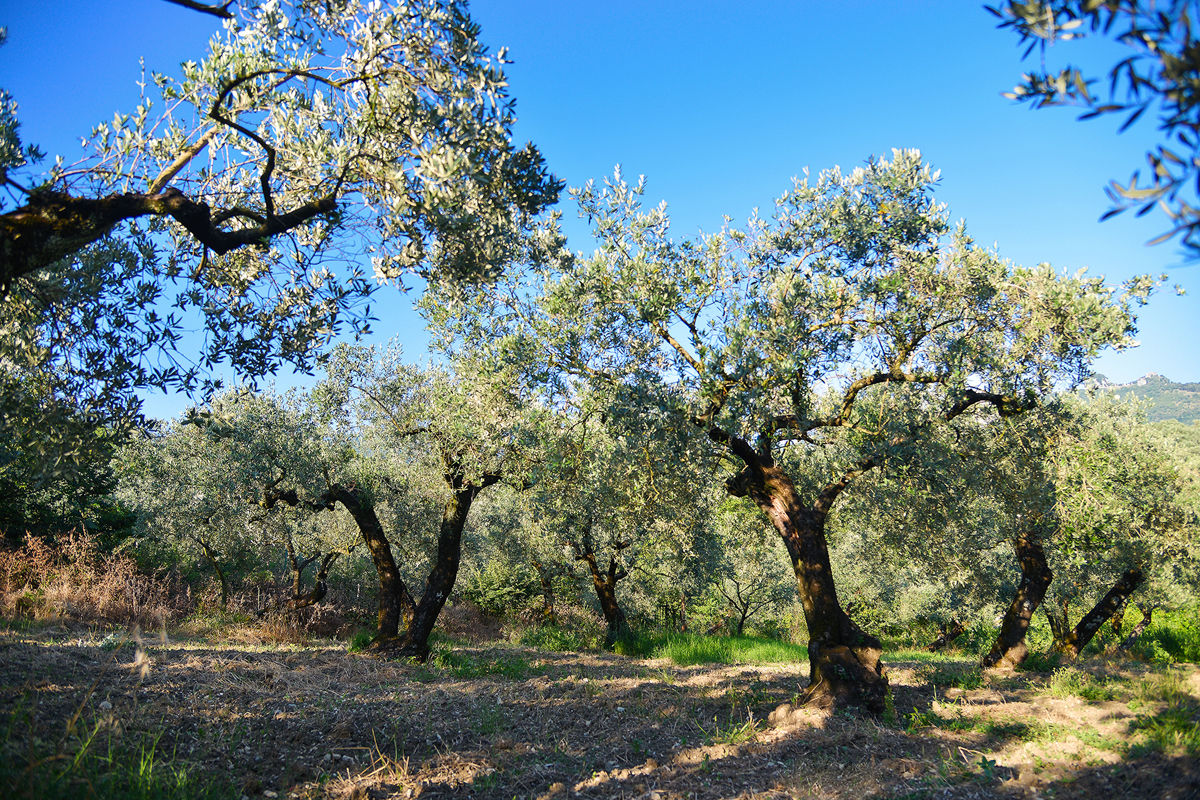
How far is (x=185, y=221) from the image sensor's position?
204 inches

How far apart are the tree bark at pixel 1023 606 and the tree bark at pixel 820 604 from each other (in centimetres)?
856

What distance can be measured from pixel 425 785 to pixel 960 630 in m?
33.9

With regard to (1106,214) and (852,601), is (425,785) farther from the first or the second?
(852,601)

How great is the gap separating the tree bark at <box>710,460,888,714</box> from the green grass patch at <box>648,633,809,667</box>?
24.1 feet

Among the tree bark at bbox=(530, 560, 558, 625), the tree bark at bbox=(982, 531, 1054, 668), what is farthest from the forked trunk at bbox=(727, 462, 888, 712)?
the tree bark at bbox=(530, 560, 558, 625)

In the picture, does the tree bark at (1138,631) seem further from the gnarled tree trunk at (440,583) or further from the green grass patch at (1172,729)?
the gnarled tree trunk at (440,583)

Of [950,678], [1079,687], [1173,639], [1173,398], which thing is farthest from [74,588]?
[1173,398]

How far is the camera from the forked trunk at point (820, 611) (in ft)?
28.2

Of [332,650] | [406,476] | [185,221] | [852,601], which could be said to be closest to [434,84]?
[185,221]

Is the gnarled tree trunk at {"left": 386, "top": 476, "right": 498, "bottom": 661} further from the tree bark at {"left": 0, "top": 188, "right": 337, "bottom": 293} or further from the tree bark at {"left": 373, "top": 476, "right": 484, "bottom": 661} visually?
the tree bark at {"left": 0, "top": 188, "right": 337, "bottom": 293}

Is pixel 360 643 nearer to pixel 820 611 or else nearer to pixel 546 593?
pixel 820 611

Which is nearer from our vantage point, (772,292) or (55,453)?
(55,453)

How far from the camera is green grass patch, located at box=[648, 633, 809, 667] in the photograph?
53.7ft

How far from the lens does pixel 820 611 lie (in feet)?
30.3
